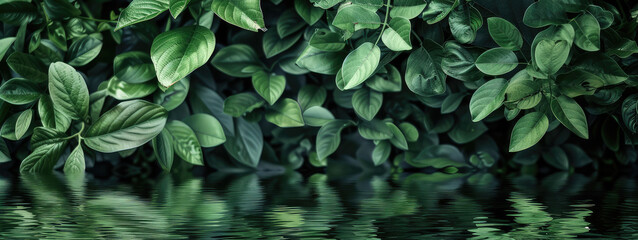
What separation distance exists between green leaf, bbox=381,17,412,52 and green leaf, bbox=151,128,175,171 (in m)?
0.42

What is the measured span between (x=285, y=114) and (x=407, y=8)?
31cm

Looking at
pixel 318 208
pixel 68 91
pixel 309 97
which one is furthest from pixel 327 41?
pixel 68 91

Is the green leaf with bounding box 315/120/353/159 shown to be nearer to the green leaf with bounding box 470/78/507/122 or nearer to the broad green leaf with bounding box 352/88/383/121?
the broad green leaf with bounding box 352/88/383/121

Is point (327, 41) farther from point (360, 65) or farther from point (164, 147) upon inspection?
point (164, 147)

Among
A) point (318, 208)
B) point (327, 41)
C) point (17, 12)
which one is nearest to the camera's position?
point (318, 208)

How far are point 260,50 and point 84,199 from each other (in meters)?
0.45

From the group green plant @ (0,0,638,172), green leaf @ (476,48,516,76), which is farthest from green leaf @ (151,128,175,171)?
green leaf @ (476,48,516,76)

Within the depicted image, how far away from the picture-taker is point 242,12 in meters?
0.88

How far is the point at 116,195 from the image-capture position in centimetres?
90

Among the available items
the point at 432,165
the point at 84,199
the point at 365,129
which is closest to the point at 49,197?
the point at 84,199

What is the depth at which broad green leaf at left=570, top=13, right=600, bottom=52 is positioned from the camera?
0.87 m

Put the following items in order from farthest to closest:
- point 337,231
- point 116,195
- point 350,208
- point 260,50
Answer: point 260,50 < point 116,195 < point 350,208 < point 337,231

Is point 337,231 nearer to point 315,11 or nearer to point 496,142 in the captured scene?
point 315,11

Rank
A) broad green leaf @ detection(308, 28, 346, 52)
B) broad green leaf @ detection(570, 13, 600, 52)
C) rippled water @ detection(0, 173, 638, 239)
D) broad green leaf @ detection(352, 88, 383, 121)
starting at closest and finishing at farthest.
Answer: rippled water @ detection(0, 173, 638, 239), broad green leaf @ detection(570, 13, 600, 52), broad green leaf @ detection(308, 28, 346, 52), broad green leaf @ detection(352, 88, 383, 121)
